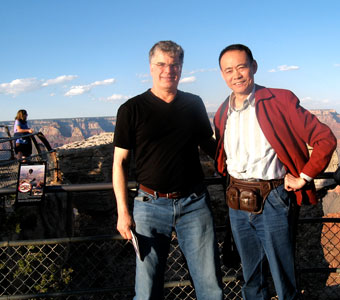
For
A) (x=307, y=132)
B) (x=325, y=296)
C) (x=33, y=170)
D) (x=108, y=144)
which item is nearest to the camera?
(x=307, y=132)

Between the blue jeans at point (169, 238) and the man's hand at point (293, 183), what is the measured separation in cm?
56

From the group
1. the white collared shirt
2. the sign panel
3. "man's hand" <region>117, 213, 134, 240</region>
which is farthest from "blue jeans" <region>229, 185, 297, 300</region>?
the sign panel

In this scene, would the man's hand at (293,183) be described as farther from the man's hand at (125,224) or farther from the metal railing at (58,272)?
the man's hand at (125,224)

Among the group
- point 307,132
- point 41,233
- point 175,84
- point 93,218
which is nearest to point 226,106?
point 175,84

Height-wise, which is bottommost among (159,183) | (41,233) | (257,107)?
(41,233)

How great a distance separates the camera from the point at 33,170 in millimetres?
2660

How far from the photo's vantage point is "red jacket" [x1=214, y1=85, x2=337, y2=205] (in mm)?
1928

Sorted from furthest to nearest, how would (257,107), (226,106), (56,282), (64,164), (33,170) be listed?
1. (64,164)
2. (56,282)
3. (33,170)
4. (226,106)
5. (257,107)

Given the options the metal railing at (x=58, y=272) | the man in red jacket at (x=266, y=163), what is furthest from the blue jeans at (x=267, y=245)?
the metal railing at (x=58, y=272)

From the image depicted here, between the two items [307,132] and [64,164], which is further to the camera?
[64,164]

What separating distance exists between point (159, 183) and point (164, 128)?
0.37 meters

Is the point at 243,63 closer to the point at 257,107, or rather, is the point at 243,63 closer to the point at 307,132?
the point at 257,107

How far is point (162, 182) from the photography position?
207cm

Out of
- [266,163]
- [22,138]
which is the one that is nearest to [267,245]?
[266,163]
